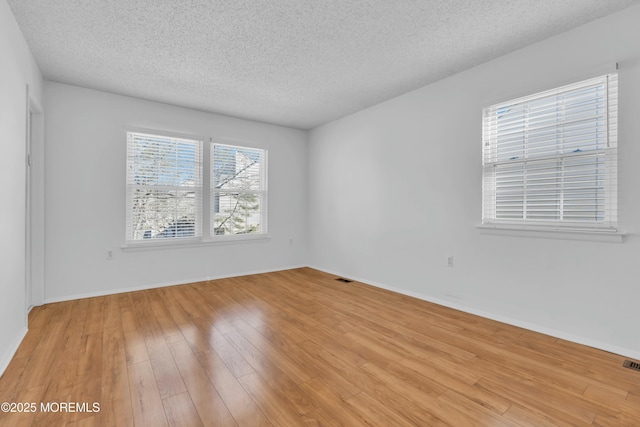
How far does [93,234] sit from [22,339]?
1.58 m

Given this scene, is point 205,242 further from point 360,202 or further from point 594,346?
point 594,346

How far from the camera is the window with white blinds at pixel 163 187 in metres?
4.05

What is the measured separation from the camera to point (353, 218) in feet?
15.6

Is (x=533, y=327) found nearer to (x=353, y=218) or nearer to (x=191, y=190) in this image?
(x=353, y=218)

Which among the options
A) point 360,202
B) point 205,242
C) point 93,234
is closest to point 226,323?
point 205,242

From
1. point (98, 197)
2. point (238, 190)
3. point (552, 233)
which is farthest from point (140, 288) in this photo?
point (552, 233)

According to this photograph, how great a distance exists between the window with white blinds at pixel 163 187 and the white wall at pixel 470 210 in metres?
2.25

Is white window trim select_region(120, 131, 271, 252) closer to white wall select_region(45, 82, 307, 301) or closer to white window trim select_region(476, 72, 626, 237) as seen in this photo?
white wall select_region(45, 82, 307, 301)

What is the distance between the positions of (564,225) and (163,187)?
478 centimetres

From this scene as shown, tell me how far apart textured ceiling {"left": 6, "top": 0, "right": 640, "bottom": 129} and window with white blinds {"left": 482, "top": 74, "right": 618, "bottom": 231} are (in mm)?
600

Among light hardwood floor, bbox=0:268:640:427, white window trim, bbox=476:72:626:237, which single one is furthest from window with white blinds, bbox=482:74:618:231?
light hardwood floor, bbox=0:268:640:427

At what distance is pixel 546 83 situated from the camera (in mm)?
2668

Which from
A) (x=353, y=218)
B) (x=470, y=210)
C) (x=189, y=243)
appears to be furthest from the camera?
(x=353, y=218)

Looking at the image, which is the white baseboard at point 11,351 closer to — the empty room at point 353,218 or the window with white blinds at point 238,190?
the empty room at point 353,218
